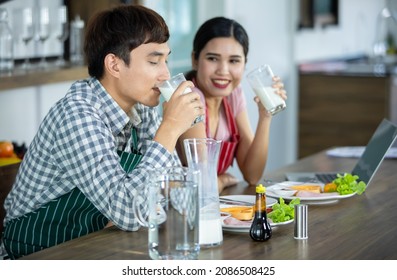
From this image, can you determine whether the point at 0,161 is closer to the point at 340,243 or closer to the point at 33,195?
the point at 33,195

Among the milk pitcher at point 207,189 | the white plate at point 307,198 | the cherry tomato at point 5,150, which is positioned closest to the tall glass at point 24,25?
the cherry tomato at point 5,150

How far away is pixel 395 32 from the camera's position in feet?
21.7

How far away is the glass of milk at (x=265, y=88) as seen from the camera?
250 centimetres

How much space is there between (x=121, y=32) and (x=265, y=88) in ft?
1.96

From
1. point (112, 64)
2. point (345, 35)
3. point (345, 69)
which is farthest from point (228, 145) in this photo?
point (345, 35)

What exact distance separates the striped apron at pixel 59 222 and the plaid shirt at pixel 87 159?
0.02 m

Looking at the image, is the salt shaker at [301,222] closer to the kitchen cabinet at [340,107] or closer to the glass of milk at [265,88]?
the glass of milk at [265,88]

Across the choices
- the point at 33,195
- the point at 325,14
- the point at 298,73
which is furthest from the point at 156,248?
the point at 325,14

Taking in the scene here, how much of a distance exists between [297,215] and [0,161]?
3.55ft

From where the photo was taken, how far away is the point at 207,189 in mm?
1744

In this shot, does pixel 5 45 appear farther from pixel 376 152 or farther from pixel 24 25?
pixel 376 152

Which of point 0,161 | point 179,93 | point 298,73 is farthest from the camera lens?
point 298,73

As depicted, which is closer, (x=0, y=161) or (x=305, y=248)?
(x=305, y=248)

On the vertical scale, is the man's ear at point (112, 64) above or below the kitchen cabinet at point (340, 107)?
above
